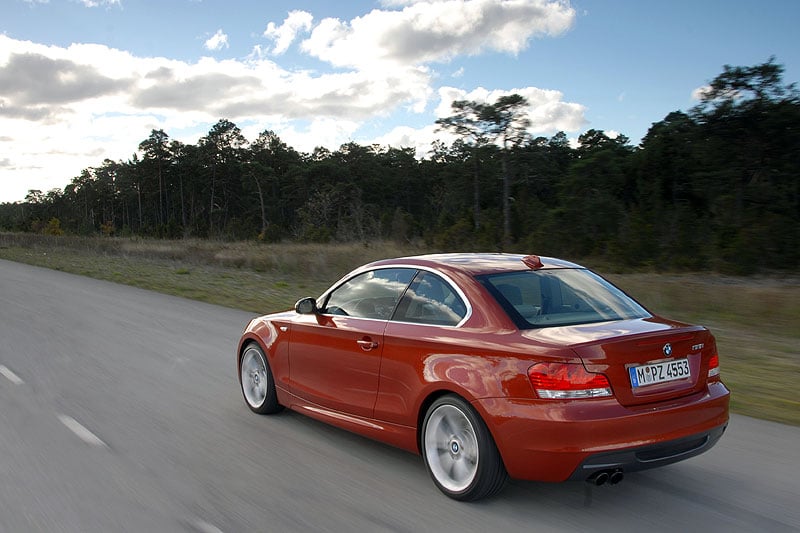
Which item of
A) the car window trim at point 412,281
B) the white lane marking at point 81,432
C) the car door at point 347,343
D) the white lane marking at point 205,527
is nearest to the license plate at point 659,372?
the car window trim at point 412,281

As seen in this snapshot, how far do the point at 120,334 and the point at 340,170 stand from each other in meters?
82.6

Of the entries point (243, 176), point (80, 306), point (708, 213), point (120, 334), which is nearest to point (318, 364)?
point (120, 334)

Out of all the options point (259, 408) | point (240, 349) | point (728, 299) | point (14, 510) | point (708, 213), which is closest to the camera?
point (14, 510)

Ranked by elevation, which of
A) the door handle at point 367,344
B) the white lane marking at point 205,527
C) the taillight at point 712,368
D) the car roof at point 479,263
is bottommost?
the white lane marking at point 205,527

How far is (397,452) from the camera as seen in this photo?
5.47m

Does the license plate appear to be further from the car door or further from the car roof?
the car door

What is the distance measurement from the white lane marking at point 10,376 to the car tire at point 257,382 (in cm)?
278

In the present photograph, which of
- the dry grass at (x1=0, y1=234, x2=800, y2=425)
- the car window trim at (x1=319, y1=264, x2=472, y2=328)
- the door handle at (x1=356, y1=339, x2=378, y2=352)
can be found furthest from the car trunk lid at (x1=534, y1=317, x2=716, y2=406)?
the dry grass at (x1=0, y1=234, x2=800, y2=425)

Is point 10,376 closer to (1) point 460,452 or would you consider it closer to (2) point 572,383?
(1) point 460,452

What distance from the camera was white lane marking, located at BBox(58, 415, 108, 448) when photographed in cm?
573

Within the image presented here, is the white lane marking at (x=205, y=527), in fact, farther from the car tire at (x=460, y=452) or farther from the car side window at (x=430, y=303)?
the car side window at (x=430, y=303)

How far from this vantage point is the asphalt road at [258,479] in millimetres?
4148

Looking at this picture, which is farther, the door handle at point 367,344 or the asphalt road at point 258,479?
the door handle at point 367,344

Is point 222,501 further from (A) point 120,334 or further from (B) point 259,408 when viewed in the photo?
(A) point 120,334
